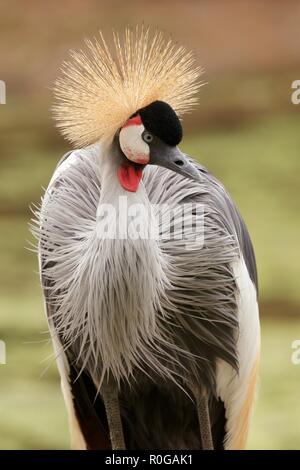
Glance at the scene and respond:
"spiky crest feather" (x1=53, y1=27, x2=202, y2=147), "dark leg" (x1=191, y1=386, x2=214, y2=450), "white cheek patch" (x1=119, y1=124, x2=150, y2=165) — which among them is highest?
"spiky crest feather" (x1=53, y1=27, x2=202, y2=147)

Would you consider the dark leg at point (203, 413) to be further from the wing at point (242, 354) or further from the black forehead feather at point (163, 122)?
the black forehead feather at point (163, 122)

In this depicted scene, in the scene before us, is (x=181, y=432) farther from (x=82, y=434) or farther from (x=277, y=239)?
(x=277, y=239)

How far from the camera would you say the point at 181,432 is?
2141 mm

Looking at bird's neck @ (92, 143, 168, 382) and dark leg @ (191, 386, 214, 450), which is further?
dark leg @ (191, 386, 214, 450)

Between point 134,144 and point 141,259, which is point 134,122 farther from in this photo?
point 141,259

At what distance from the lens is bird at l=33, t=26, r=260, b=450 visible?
1.86 metres

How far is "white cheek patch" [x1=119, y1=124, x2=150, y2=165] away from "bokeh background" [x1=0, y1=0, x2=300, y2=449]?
209 cm

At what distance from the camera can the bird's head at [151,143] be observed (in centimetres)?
183

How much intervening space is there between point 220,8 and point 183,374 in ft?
9.75

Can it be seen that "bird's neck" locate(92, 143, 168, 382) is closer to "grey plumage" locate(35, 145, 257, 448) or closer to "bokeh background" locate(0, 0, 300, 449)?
"grey plumage" locate(35, 145, 257, 448)

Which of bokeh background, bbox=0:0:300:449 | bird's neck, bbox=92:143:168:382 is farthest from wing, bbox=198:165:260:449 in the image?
bokeh background, bbox=0:0:300:449

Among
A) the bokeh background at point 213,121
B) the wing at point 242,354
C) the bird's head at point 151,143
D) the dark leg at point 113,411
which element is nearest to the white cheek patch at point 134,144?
the bird's head at point 151,143

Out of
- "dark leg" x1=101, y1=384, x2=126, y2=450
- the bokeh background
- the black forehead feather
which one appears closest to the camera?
the black forehead feather

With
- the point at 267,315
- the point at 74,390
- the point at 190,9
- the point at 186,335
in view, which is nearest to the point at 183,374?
the point at 186,335
